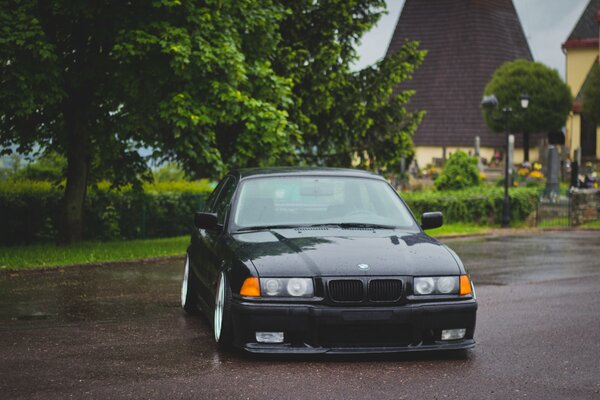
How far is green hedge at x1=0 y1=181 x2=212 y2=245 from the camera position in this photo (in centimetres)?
2111

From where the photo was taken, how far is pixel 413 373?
742 centimetres

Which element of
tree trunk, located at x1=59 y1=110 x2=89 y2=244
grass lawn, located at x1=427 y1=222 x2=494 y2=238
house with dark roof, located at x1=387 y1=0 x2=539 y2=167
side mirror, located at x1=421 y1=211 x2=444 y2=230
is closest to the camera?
side mirror, located at x1=421 y1=211 x2=444 y2=230

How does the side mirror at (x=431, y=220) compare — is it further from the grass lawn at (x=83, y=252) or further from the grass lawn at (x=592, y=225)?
the grass lawn at (x=592, y=225)

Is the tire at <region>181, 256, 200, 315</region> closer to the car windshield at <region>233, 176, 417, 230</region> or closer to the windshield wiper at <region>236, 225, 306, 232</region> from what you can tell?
the car windshield at <region>233, 176, 417, 230</region>

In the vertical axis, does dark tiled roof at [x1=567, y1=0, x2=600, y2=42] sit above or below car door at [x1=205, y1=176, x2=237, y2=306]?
above

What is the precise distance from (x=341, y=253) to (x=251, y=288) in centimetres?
77

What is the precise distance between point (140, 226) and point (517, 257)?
935 centimetres

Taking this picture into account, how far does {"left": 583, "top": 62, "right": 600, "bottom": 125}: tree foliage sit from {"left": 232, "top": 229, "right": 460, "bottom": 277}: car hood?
4426cm

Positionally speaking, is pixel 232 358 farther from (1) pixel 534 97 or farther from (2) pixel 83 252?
(1) pixel 534 97

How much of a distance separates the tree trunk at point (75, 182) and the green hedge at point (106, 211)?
591 mm

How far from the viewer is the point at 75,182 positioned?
2034cm

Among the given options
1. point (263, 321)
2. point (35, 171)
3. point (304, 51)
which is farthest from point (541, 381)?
point (35, 171)

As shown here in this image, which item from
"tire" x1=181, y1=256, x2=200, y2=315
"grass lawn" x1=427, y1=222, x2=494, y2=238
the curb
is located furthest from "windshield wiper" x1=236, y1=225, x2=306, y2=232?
"grass lawn" x1=427, y1=222, x2=494, y2=238

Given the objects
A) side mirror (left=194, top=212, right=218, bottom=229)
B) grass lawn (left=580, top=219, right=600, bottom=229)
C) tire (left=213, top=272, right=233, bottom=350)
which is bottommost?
grass lawn (left=580, top=219, right=600, bottom=229)
